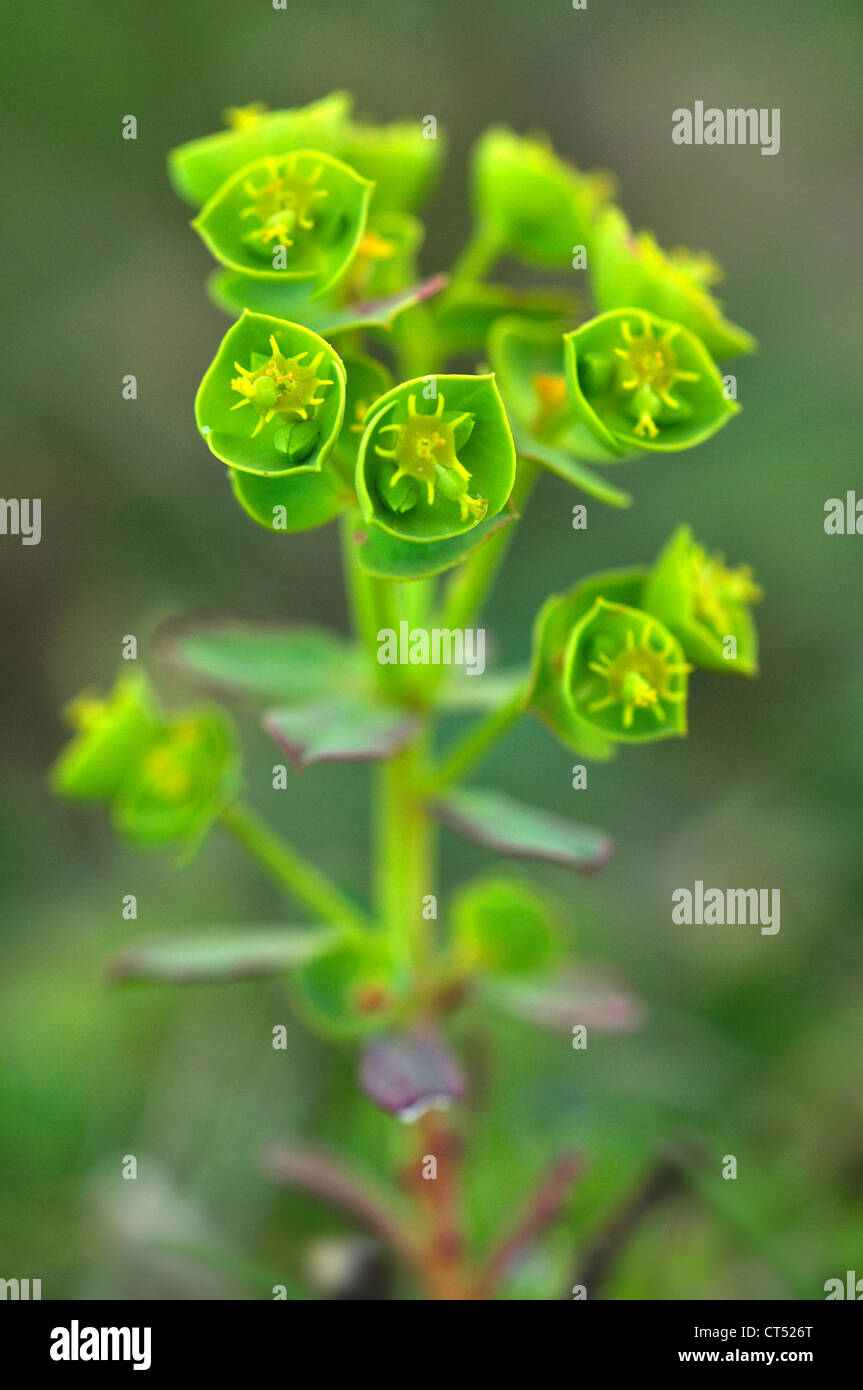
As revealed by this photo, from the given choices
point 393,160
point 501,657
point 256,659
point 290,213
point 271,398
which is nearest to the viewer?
point 271,398

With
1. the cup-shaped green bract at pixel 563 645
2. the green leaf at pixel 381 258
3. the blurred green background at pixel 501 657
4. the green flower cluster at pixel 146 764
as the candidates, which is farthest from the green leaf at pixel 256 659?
the blurred green background at pixel 501 657

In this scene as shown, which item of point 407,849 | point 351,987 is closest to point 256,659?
point 407,849

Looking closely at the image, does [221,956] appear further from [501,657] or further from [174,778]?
[501,657]

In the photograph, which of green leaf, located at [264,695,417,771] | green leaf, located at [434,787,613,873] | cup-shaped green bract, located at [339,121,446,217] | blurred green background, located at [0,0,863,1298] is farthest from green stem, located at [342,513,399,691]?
blurred green background, located at [0,0,863,1298]

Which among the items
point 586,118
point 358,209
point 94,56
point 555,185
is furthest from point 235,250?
point 586,118

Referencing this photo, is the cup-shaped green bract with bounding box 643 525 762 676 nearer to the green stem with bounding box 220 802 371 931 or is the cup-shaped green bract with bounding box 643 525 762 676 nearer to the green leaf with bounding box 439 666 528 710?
the green leaf with bounding box 439 666 528 710

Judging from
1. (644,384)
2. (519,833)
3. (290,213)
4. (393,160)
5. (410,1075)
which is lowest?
(410,1075)
